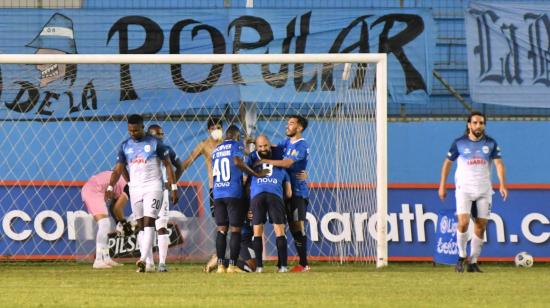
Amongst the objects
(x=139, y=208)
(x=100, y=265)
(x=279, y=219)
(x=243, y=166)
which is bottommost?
(x=100, y=265)

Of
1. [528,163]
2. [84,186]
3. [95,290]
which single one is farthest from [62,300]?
[528,163]

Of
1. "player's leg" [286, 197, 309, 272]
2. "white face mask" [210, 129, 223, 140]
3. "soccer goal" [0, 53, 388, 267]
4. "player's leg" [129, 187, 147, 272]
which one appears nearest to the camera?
"player's leg" [129, 187, 147, 272]

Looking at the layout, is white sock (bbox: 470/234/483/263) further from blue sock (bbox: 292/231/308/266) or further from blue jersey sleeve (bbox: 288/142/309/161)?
blue jersey sleeve (bbox: 288/142/309/161)

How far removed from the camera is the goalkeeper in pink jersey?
16.1 m

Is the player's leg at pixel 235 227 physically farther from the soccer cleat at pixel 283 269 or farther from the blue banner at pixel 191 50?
the blue banner at pixel 191 50

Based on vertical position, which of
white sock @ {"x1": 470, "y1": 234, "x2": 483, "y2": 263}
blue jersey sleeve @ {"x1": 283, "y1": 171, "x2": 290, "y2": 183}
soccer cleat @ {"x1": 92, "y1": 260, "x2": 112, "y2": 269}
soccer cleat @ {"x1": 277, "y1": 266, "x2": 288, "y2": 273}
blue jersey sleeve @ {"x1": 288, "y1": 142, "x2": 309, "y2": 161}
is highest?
blue jersey sleeve @ {"x1": 288, "y1": 142, "x2": 309, "y2": 161}

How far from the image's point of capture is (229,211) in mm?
14539

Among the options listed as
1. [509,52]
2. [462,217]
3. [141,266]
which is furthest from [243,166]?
[509,52]

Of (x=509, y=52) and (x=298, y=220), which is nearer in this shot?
(x=298, y=220)

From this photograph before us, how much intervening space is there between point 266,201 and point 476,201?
2415 millimetres

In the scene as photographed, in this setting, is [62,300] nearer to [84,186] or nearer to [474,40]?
[84,186]

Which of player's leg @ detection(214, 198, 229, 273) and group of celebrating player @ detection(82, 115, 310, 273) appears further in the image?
player's leg @ detection(214, 198, 229, 273)

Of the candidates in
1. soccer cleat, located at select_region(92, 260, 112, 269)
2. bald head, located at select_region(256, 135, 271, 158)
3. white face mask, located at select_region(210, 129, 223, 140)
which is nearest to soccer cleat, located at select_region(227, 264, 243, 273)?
bald head, located at select_region(256, 135, 271, 158)

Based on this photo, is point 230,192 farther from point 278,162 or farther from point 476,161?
point 476,161
